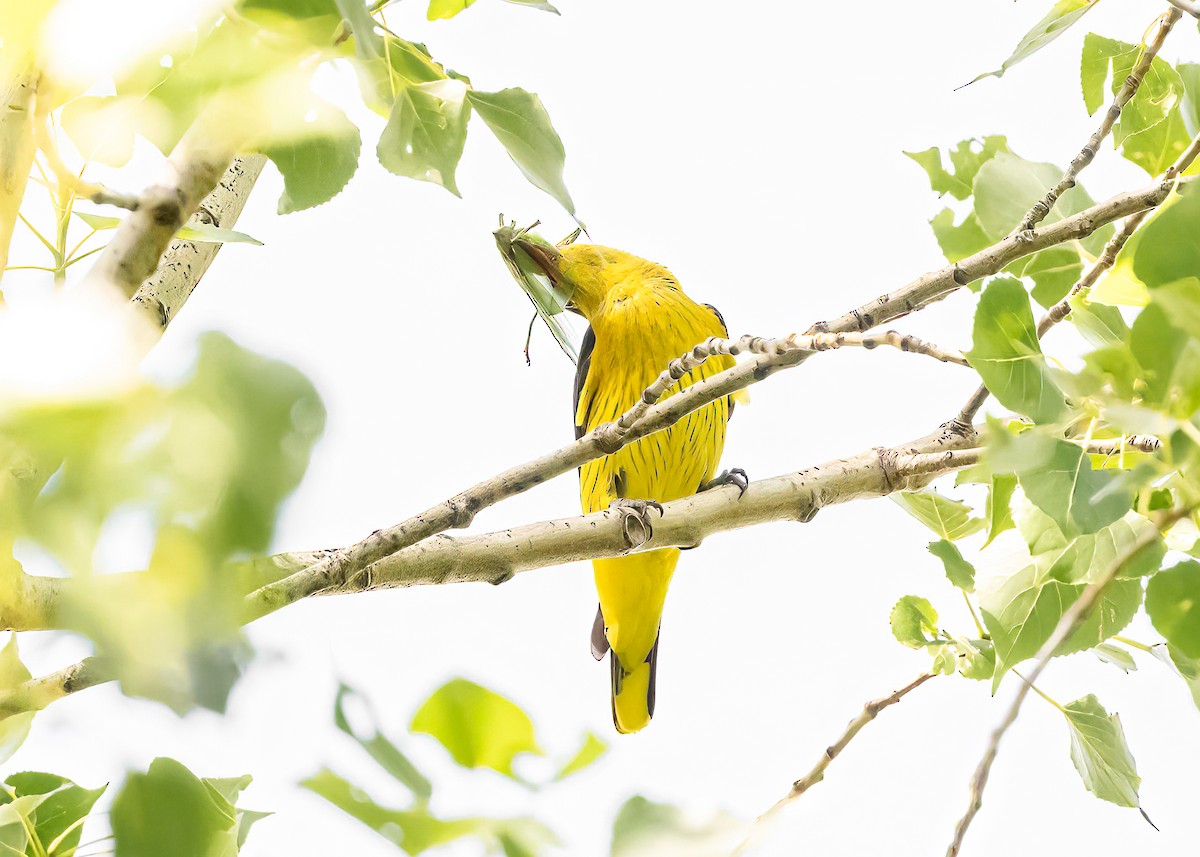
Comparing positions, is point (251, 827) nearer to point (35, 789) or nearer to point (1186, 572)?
point (35, 789)

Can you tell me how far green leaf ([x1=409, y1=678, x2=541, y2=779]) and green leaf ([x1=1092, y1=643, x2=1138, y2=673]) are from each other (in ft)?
2.35

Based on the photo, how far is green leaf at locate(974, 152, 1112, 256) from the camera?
0.80 metres

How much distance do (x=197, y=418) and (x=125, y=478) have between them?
0.04 feet

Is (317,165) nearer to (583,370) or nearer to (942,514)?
(942,514)

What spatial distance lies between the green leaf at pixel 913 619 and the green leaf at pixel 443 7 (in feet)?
2.16

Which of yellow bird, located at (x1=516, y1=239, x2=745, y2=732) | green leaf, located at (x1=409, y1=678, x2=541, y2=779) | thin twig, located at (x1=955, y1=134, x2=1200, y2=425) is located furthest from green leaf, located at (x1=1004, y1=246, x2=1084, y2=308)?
yellow bird, located at (x1=516, y1=239, x2=745, y2=732)

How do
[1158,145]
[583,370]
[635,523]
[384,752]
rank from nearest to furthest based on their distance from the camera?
[384,752]
[1158,145]
[635,523]
[583,370]

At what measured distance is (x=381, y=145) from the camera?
1.44 feet

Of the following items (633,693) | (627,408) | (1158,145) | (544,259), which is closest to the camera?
(1158,145)

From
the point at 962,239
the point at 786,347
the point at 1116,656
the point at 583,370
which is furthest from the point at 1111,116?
the point at 583,370

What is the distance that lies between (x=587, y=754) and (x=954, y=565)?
1.84ft

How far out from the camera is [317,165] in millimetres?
489

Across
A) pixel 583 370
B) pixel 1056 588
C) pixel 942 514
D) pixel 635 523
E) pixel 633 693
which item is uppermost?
pixel 1056 588

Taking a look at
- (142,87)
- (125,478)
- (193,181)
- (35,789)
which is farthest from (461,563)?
(125,478)
